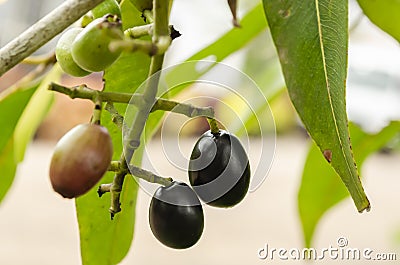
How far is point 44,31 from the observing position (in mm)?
398

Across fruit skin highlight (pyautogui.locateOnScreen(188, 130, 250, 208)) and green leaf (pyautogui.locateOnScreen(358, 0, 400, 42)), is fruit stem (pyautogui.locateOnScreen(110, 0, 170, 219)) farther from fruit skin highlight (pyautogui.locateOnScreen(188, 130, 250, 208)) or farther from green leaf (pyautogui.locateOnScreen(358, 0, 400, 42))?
green leaf (pyautogui.locateOnScreen(358, 0, 400, 42))

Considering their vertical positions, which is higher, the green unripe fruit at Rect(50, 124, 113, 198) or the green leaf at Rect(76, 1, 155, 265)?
the green unripe fruit at Rect(50, 124, 113, 198)

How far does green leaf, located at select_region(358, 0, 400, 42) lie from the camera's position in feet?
2.25

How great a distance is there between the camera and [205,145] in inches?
20.0

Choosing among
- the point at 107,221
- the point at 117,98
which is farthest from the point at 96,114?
the point at 107,221

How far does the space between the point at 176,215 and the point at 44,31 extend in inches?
6.3

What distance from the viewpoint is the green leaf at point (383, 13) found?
685 mm

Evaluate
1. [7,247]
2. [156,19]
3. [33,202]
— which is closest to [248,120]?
[156,19]

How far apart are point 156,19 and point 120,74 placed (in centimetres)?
23

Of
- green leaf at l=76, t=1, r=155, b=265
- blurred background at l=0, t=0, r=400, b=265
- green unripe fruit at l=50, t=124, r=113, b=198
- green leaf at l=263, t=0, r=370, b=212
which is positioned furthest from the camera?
blurred background at l=0, t=0, r=400, b=265

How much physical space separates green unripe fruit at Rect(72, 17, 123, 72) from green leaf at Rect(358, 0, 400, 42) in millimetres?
334

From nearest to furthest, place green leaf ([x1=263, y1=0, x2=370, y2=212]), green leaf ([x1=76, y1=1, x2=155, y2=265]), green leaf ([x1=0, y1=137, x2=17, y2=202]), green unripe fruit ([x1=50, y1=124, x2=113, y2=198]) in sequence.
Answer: green unripe fruit ([x1=50, y1=124, x2=113, y2=198]) < green leaf ([x1=263, y1=0, x2=370, y2=212]) < green leaf ([x1=76, y1=1, x2=155, y2=265]) < green leaf ([x1=0, y1=137, x2=17, y2=202])

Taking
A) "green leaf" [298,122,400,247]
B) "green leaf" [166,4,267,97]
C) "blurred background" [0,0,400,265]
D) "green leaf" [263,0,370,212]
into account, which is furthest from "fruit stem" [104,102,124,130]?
"blurred background" [0,0,400,265]

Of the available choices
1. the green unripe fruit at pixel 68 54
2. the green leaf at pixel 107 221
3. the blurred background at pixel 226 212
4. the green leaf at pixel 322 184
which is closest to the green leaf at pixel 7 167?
the green leaf at pixel 107 221
